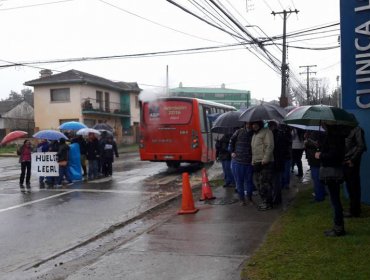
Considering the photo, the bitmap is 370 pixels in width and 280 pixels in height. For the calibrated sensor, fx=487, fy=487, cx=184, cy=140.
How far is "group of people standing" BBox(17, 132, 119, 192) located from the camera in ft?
50.8

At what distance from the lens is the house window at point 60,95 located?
45725 millimetres

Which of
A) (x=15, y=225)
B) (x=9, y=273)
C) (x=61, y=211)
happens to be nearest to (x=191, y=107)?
(x=61, y=211)

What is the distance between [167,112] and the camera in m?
18.8

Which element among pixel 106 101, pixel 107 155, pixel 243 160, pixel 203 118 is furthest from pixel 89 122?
pixel 243 160

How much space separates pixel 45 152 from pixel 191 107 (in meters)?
5.78

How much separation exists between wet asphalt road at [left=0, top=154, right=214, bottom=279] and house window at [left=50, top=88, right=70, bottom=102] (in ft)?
94.3

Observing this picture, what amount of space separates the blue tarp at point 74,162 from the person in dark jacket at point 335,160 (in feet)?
35.5

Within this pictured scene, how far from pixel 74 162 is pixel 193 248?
10143mm

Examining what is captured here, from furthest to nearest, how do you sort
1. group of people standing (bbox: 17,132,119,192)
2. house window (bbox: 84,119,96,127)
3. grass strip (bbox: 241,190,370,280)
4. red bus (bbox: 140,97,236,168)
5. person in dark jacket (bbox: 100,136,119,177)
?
house window (bbox: 84,119,96,127)
red bus (bbox: 140,97,236,168)
person in dark jacket (bbox: 100,136,119,177)
group of people standing (bbox: 17,132,119,192)
grass strip (bbox: 241,190,370,280)

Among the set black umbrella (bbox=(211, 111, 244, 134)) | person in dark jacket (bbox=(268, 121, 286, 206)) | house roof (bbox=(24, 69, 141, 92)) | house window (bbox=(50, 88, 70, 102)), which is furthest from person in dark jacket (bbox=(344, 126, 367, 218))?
house window (bbox=(50, 88, 70, 102))

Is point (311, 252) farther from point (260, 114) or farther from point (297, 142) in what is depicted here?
point (297, 142)

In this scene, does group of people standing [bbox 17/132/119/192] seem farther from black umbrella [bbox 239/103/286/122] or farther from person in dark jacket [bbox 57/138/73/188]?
black umbrella [bbox 239/103/286/122]

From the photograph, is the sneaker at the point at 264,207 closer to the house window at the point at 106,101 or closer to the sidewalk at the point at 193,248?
the sidewalk at the point at 193,248

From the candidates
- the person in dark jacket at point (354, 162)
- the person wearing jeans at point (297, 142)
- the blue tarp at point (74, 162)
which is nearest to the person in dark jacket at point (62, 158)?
the blue tarp at point (74, 162)
